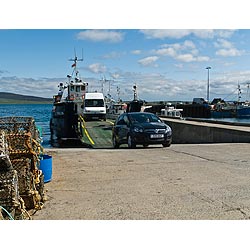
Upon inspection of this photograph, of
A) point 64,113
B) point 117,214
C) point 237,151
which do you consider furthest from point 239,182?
point 64,113

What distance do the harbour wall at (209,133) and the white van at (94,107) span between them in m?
20.6

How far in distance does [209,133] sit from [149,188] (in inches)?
516

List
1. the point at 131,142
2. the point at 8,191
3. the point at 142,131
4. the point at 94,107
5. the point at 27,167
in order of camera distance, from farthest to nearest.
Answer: the point at 94,107 < the point at 131,142 < the point at 142,131 < the point at 27,167 < the point at 8,191

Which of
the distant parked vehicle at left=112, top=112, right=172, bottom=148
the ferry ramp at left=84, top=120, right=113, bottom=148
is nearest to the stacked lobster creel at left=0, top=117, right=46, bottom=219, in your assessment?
the distant parked vehicle at left=112, top=112, right=172, bottom=148

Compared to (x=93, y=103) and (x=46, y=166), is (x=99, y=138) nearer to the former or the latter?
(x=46, y=166)

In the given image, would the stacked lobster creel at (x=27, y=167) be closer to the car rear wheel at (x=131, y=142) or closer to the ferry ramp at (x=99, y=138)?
the car rear wheel at (x=131, y=142)

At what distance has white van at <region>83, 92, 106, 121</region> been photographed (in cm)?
4609

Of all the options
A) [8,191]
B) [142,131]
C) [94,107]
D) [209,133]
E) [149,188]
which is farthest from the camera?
[94,107]

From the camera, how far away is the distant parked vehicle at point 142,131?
16469 millimetres

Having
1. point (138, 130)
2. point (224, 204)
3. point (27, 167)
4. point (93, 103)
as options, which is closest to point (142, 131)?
point (138, 130)

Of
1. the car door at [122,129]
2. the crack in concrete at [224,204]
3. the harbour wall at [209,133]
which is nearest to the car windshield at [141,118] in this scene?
the car door at [122,129]

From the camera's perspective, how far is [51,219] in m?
5.97

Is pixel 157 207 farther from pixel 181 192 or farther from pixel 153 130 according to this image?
pixel 153 130

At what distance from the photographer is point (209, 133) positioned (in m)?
20.5
